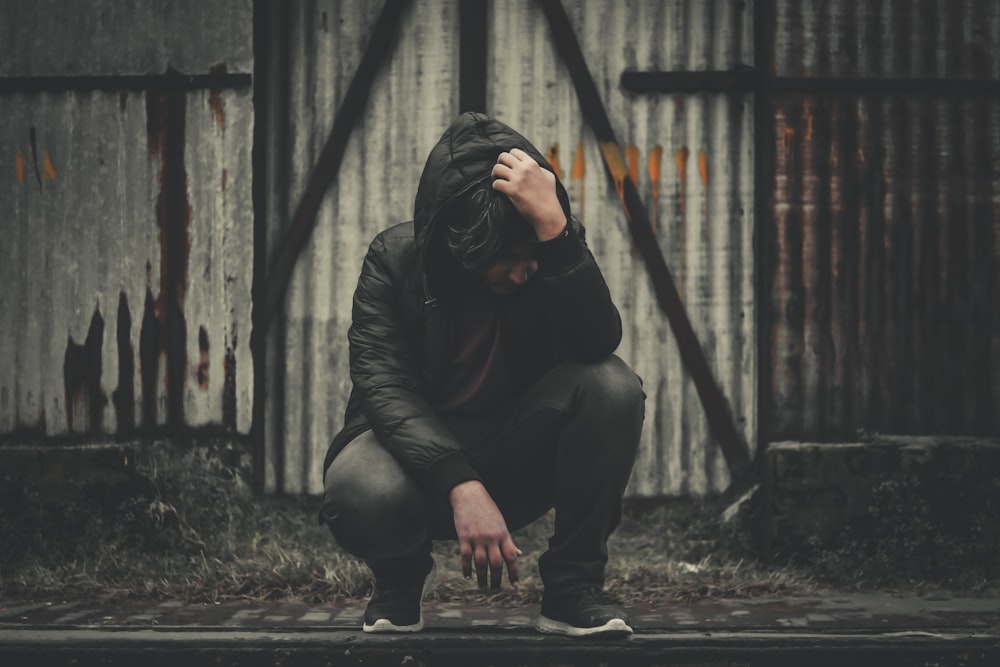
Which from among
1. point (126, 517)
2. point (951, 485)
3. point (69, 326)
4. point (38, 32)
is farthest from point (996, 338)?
point (38, 32)

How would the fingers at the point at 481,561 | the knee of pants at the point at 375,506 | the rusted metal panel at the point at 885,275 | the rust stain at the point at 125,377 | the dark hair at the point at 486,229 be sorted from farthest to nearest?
the rust stain at the point at 125,377 → the rusted metal panel at the point at 885,275 → the knee of pants at the point at 375,506 → the dark hair at the point at 486,229 → the fingers at the point at 481,561

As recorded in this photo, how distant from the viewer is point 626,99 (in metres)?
5.14

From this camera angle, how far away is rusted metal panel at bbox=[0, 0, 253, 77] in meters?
5.09

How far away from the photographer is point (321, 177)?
16.9 feet

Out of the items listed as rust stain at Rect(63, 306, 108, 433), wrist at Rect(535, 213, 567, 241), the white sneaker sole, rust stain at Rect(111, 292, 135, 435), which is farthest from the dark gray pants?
rust stain at Rect(63, 306, 108, 433)

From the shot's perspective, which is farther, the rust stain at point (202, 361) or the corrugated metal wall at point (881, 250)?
the rust stain at point (202, 361)

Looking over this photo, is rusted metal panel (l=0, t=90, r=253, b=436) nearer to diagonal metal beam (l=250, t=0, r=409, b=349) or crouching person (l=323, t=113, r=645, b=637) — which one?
diagonal metal beam (l=250, t=0, r=409, b=349)

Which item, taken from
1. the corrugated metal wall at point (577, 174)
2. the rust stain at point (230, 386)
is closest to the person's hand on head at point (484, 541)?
the corrugated metal wall at point (577, 174)

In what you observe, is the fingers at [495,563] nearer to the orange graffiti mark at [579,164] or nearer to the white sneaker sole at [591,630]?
the white sneaker sole at [591,630]

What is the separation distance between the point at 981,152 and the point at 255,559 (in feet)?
11.9

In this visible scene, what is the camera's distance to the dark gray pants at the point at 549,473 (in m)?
2.95

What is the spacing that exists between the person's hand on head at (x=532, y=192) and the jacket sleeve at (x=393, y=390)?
0.54m

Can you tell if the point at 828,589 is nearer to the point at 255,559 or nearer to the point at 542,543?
the point at 542,543

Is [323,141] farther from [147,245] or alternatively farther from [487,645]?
[487,645]
